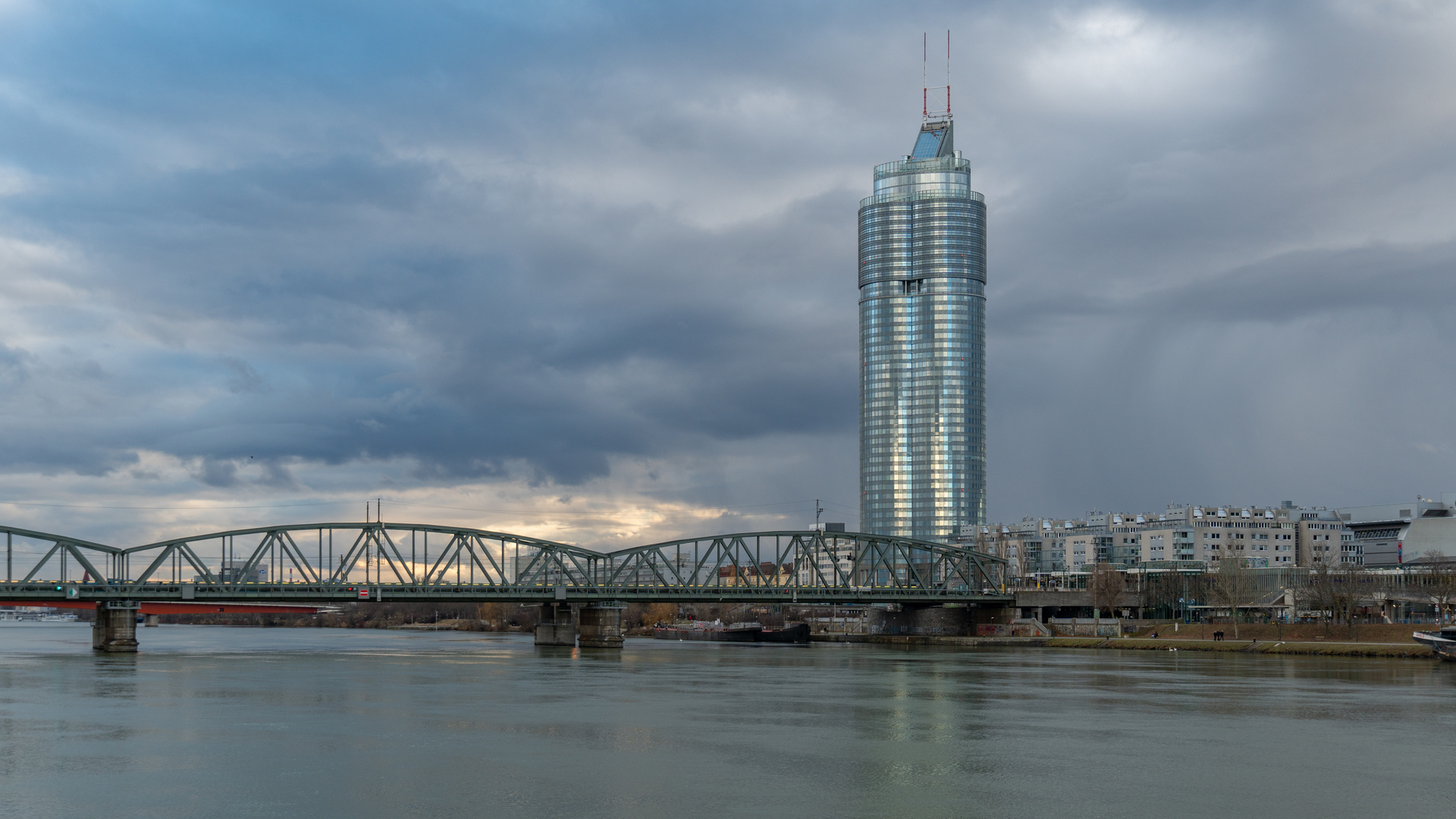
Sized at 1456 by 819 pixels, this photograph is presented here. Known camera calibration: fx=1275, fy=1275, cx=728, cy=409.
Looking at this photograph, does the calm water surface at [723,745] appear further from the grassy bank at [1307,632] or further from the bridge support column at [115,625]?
the bridge support column at [115,625]

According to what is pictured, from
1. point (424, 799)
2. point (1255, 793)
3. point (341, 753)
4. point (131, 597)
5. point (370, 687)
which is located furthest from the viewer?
point (131, 597)

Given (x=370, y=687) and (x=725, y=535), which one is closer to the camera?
(x=370, y=687)

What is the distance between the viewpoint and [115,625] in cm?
13800

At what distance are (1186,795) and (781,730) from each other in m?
19.3

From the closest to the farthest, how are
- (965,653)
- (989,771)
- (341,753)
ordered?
(989,771) → (341,753) → (965,653)

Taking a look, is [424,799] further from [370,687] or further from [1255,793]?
[370,687]

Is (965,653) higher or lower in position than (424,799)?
lower

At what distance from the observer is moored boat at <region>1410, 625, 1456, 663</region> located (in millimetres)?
109938

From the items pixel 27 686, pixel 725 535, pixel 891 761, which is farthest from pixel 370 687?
pixel 725 535

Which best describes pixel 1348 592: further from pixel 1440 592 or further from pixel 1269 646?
pixel 1269 646

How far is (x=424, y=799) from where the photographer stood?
3462 cm

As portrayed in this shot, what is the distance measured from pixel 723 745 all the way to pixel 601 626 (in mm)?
115714

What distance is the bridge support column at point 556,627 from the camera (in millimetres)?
163625

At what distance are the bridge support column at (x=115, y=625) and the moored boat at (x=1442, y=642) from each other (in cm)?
12830
